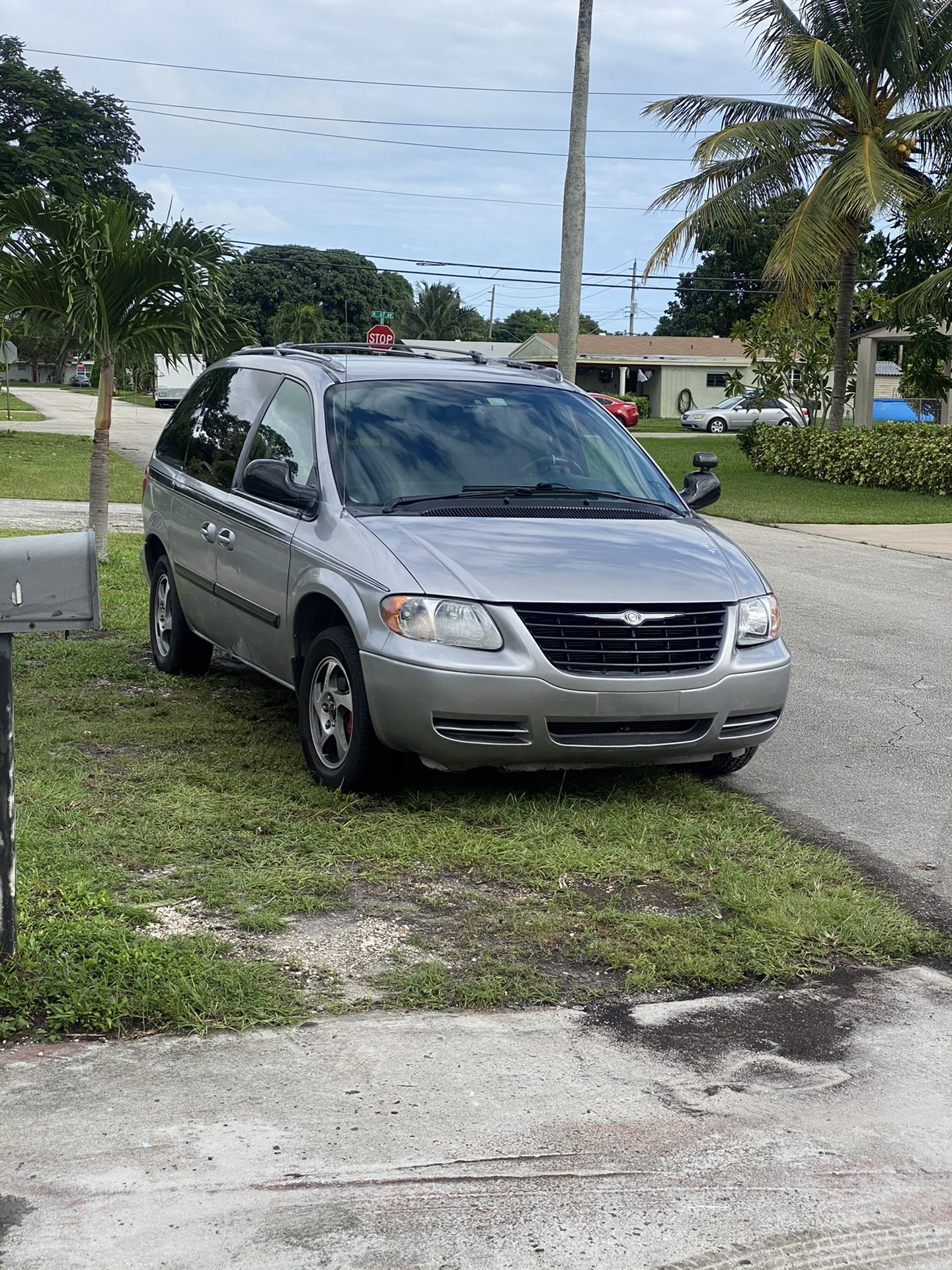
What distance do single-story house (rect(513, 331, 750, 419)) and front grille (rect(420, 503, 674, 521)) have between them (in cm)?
5850

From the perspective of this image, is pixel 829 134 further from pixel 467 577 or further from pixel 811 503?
pixel 467 577

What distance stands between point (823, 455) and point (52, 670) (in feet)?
69.0

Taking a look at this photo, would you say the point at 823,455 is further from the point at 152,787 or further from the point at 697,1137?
the point at 697,1137

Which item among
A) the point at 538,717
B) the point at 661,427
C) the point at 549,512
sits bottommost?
the point at 538,717

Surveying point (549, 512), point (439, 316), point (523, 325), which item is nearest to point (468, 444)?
point (549, 512)

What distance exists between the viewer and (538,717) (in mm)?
5148

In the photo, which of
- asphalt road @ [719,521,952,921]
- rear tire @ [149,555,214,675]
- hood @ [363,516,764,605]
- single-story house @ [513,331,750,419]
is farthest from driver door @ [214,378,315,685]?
single-story house @ [513,331,750,419]

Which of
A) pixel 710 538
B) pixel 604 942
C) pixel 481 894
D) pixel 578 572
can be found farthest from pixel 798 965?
pixel 710 538

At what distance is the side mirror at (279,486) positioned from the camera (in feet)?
19.4

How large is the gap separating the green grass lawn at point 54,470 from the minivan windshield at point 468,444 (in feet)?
43.5

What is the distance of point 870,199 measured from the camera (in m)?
22.0

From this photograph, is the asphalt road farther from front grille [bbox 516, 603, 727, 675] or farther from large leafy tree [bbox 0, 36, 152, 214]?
large leafy tree [bbox 0, 36, 152, 214]

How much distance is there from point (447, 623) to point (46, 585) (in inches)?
73.7

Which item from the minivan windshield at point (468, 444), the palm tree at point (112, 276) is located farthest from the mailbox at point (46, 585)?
the palm tree at point (112, 276)
